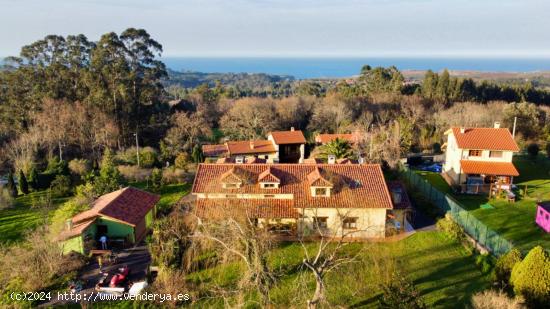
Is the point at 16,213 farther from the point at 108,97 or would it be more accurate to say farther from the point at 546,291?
the point at 546,291

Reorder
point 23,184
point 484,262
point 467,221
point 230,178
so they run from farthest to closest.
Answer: point 23,184, point 230,178, point 467,221, point 484,262

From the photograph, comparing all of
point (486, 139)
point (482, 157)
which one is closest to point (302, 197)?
point (482, 157)

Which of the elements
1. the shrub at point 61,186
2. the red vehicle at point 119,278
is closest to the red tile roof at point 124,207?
the red vehicle at point 119,278

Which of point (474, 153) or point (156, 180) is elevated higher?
point (474, 153)

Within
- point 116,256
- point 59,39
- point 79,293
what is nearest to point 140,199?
point 116,256

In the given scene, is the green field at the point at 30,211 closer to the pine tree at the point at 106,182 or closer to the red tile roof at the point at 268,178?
the pine tree at the point at 106,182

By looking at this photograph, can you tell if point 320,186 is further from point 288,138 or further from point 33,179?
point 33,179
